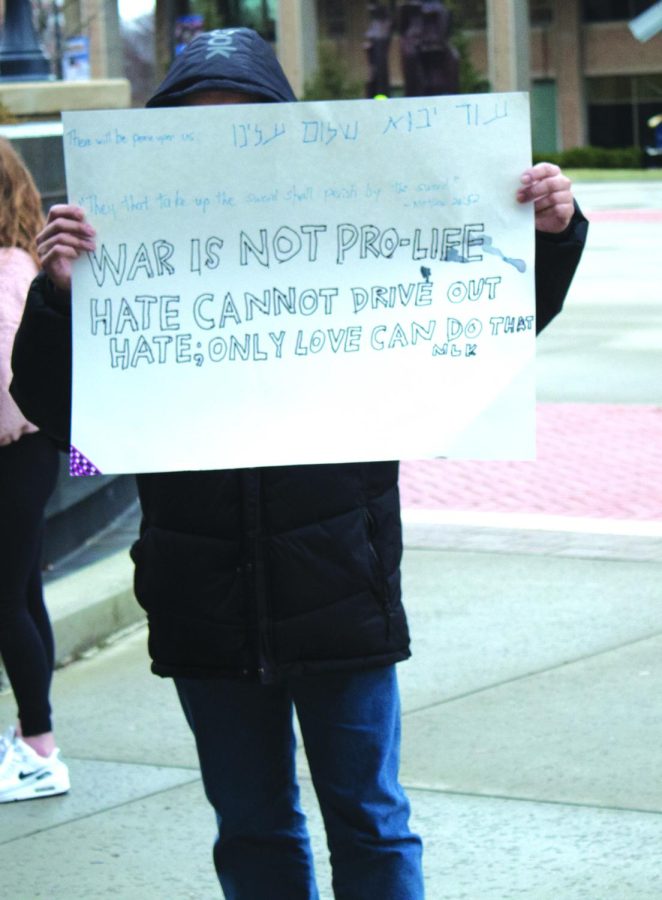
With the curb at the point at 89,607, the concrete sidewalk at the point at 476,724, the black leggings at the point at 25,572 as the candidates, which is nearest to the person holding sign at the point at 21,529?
the black leggings at the point at 25,572

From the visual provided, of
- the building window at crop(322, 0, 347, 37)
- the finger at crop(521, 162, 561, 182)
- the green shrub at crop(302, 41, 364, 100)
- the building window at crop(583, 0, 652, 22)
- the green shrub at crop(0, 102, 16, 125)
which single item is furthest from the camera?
the building window at crop(322, 0, 347, 37)

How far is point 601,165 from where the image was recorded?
52.8m

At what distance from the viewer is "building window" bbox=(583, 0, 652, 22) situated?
2366 inches

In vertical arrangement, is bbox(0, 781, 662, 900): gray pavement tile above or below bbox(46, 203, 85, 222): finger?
below

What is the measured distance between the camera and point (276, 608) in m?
2.96

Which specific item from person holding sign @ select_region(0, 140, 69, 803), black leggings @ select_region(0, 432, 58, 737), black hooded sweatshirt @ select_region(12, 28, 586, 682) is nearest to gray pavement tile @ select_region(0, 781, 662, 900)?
person holding sign @ select_region(0, 140, 69, 803)

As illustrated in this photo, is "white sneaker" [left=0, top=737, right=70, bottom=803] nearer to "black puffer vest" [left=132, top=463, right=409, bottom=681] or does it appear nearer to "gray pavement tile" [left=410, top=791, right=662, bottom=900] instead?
"gray pavement tile" [left=410, top=791, right=662, bottom=900]

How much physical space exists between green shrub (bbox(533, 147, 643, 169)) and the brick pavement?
140 feet

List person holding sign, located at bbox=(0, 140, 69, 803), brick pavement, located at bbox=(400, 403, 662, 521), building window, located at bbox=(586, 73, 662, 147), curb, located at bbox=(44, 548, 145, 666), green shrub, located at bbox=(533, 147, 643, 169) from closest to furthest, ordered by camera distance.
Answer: person holding sign, located at bbox=(0, 140, 69, 803) < curb, located at bbox=(44, 548, 145, 666) < brick pavement, located at bbox=(400, 403, 662, 521) < green shrub, located at bbox=(533, 147, 643, 169) < building window, located at bbox=(586, 73, 662, 147)

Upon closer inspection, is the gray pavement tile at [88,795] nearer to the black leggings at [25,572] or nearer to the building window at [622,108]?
the black leggings at [25,572]

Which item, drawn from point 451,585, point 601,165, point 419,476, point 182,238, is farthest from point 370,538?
point 601,165

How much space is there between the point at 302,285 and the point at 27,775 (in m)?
2.05

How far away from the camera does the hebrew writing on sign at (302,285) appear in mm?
2990

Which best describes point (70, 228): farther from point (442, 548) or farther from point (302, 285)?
point (442, 548)
